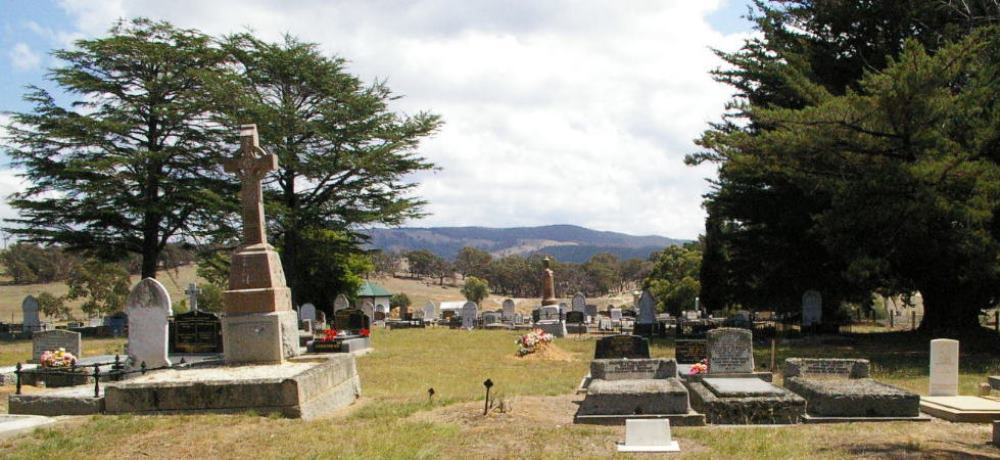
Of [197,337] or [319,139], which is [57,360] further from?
[319,139]

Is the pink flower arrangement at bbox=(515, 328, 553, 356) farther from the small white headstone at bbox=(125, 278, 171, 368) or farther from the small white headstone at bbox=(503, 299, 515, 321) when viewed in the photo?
the small white headstone at bbox=(503, 299, 515, 321)

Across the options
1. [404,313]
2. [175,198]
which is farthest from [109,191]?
[404,313]

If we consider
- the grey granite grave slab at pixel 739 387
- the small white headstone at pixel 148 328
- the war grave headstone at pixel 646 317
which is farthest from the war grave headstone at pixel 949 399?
the war grave headstone at pixel 646 317

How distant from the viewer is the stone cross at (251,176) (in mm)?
14602

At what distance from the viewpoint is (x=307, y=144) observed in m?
35.2

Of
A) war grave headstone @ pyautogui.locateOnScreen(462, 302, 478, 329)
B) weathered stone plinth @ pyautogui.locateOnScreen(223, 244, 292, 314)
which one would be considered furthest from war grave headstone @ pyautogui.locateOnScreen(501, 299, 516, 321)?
weathered stone plinth @ pyautogui.locateOnScreen(223, 244, 292, 314)

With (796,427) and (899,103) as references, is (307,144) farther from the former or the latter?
(796,427)

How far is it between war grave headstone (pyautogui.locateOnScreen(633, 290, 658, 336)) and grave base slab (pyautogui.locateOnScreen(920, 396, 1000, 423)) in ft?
60.5

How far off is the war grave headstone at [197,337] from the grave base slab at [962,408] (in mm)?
13380

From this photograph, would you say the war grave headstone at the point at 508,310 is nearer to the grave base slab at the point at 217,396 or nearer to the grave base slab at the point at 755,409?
the grave base slab at the point at 217,396

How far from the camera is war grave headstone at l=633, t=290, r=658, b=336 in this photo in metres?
29.3

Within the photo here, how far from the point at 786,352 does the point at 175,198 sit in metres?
24.5

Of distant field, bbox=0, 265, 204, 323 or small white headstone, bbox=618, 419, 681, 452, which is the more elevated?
small white headstone, bbox=618, 419, 681, 452

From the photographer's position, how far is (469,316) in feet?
121
